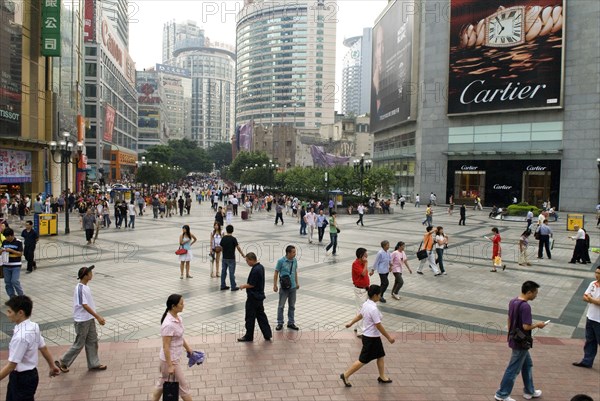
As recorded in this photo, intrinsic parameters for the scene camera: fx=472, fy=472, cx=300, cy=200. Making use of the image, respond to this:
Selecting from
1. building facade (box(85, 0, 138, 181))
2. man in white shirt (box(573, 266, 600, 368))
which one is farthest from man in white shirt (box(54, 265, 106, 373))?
building facade (box(85, 0, 138, 181))

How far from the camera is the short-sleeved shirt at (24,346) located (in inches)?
194

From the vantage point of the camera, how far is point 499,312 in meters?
10.9

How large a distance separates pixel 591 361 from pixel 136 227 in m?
24.0

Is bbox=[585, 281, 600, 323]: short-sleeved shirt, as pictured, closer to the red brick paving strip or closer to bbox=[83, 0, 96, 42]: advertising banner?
the red brick paving strip

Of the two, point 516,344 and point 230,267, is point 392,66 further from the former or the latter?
point 516,344

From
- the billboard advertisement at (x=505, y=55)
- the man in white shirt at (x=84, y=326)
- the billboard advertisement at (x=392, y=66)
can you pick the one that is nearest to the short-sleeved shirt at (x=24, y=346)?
the man in white shirt at (x=84, y=326)

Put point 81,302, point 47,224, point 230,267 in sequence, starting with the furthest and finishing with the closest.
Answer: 1. point 47,224
2. point 230,267
3. point 81,302

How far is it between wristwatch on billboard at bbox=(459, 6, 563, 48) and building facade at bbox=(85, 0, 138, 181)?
167 ft

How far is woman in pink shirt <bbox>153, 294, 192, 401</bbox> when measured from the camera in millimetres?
5414

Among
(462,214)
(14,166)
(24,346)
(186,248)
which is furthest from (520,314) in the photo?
(14,166)

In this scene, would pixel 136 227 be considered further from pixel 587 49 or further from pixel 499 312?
pixel 587 49

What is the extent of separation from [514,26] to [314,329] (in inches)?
2023

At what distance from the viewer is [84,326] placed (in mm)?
7078

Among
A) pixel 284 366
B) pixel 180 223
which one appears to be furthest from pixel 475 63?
pixel 284 366
